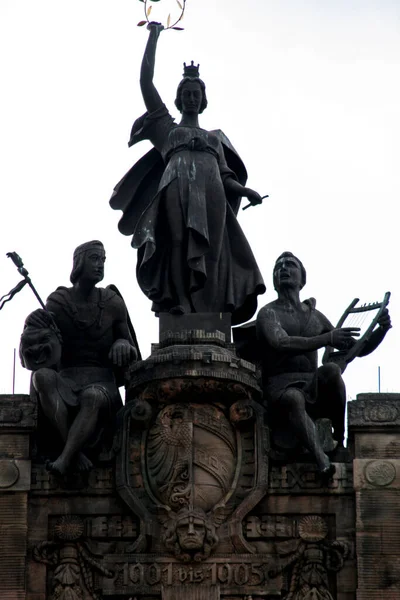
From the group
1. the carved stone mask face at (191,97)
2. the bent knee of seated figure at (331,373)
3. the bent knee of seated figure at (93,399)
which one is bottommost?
the bent knee of seated figure at (93,399)

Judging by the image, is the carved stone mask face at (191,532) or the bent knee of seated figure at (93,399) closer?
the carved stone mask face at (191,532)

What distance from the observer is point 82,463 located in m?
34.8

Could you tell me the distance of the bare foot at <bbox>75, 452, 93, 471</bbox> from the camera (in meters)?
34.8

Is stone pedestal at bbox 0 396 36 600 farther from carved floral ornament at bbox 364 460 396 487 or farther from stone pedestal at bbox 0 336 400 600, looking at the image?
carved floral ornament at bbox 364 460 396 487

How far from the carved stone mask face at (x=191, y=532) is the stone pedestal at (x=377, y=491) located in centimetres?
213

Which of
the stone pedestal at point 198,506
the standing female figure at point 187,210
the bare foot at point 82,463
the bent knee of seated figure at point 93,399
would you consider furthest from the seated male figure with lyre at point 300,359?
the bare foot at point 82,463

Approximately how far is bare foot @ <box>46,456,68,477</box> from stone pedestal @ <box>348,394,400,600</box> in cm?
398

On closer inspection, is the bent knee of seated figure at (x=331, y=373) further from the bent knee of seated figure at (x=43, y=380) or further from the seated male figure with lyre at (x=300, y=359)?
the bent knee of seated figure at (x=43, y=380)

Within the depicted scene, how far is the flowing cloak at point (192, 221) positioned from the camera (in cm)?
3653

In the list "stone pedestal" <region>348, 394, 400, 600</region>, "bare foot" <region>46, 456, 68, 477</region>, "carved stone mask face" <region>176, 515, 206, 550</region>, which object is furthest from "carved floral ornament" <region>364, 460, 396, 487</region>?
"bare foot" <region>46, 456, 68, 477</region>

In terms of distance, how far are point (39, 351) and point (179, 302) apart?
7.30ft

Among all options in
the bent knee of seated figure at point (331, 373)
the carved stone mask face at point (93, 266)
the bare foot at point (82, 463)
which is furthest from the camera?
the carved stone mask face at point (93, 266)

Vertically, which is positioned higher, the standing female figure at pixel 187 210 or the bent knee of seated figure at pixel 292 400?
the standing female figure at pixel 187 210

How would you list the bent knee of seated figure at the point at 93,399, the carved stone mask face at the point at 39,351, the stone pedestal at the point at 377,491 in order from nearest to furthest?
the stone pedestal at the point at 377,491, the bent knee of seated figure at the point at 93,399, the carved stone mask face at the point at 39,351
